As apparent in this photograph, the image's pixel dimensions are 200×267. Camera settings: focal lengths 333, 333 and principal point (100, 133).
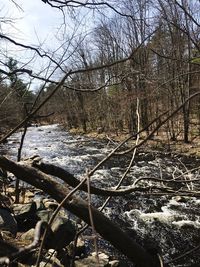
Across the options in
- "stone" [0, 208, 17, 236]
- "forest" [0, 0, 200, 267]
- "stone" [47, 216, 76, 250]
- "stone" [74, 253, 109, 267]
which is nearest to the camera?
"forest" [0, 0, 200, 267]

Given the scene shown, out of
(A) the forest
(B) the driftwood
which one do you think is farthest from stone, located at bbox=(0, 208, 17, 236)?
(B) the driftwood

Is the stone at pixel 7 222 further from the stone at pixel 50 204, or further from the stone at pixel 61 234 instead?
the stone at pixel 50 204

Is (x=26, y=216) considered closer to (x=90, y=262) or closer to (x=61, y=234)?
(x=61, y=234)

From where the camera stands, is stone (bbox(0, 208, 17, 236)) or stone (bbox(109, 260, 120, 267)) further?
stone (bbox(0, 208, 17, 236))

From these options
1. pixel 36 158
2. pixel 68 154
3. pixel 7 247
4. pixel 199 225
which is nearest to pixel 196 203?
pixel 199 225

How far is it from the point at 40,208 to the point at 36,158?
19.6 ft

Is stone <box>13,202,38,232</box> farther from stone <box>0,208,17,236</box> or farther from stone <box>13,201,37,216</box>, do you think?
stone <box>0,208,17,236</box>

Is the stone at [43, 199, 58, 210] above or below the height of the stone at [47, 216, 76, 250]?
below

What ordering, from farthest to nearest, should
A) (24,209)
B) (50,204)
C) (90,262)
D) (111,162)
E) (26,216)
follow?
(111,162)
(50,204)
(24,209)
(26,216)
(90,262)

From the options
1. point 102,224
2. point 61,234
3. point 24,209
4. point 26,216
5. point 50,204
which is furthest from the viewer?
point 50,204

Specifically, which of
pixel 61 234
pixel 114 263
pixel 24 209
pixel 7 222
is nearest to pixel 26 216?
pixel 24 209

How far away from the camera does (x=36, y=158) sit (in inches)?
104

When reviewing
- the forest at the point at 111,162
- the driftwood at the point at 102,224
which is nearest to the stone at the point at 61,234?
Result: the forest at the point at 111,162

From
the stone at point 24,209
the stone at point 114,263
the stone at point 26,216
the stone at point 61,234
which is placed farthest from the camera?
the stone at point 24,209
